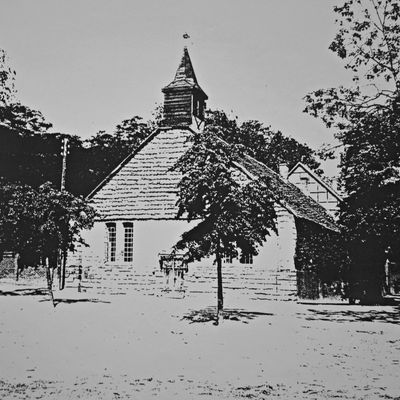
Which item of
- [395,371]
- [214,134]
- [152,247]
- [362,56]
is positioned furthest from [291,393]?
[152,247]

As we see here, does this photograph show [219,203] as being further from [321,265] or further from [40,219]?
[321,265]

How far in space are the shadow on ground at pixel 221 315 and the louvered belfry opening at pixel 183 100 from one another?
13387 mm

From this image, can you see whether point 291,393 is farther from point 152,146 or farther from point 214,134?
point 152,146

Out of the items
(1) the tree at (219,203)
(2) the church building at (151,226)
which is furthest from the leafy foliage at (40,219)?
(2) the church building at (151,226)

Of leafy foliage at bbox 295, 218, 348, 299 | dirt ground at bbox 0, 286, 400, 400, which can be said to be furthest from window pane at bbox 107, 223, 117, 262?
leafy foliage at bbox 295, 218, 348, 299

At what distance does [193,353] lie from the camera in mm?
13047

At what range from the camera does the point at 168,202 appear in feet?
99.3

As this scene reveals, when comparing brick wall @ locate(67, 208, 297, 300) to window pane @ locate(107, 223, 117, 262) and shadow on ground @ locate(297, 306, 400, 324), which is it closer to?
window pane @ locate(107, 223, 117, 262)

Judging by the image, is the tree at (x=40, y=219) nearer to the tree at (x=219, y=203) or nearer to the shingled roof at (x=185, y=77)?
the tree at (x=219, y=203)

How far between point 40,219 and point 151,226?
9.90 metres

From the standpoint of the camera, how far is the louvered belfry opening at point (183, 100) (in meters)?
32.5

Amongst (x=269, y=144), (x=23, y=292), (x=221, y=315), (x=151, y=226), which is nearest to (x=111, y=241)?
(x=151, y=226)

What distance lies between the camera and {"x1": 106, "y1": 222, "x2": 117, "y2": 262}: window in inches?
1223

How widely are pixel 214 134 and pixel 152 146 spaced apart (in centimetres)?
1368
